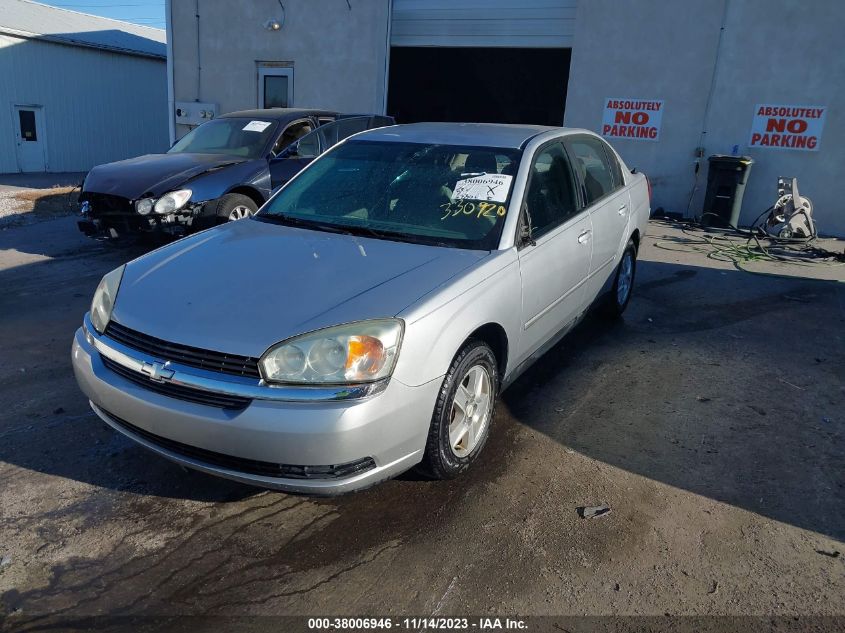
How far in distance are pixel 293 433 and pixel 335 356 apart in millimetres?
340

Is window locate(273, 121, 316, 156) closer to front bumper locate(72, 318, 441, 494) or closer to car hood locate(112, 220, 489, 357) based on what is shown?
car hood locate(112, 220, 489, 357)

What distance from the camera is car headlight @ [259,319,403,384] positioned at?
255 cm

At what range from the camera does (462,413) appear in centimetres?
313

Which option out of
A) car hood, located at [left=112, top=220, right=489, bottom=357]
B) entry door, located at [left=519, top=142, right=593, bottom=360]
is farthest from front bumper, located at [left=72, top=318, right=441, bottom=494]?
entry door, located at [left=519, top=142, right=593, bottom=360]

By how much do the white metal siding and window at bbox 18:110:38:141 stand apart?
13.2m

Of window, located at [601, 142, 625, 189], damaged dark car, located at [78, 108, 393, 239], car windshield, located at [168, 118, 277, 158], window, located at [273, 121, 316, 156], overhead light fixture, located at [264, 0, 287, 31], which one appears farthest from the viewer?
overhead light fixture, located at [264, 0, 287, 31]

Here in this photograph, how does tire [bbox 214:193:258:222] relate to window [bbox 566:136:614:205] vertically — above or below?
below

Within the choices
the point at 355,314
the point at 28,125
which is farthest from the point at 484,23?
the point at 28,125

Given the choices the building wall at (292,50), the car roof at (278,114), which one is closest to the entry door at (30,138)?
the building wall at (292,50)

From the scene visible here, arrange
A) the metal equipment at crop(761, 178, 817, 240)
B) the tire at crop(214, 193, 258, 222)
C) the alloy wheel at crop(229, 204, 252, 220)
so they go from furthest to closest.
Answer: the metal equipment at crop(761, 178, 817, 240) < the alloy wheel at crop(229, 204, 252, 220) < the tire at crop(214, 193, 258, 222)

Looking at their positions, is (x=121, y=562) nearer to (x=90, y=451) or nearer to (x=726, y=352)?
(x=90, y=451)

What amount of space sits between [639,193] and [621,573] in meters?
3.97

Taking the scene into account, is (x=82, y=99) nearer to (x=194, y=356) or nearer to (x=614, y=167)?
(x=614, y=167)

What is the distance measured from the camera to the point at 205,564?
8.70 feet
